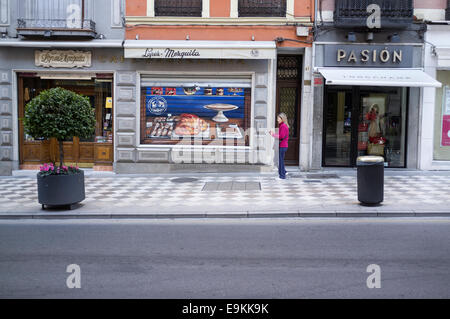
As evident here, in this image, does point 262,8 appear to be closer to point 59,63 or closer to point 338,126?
point 338,126

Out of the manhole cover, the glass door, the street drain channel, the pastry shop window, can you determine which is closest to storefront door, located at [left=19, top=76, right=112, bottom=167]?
the pastry shop window

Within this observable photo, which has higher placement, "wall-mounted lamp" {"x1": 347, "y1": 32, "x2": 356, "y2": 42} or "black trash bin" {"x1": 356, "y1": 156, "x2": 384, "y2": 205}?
"wall-mounted lamp" {"x1": 347, "y1": 32, "x2": 356, "y2": 42}

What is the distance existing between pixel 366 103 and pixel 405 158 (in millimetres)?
2166

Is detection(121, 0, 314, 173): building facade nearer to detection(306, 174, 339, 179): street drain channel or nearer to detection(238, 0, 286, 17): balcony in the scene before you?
detection(238, 0, 286, 17): balcony

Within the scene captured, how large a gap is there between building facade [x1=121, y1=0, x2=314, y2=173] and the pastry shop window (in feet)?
0.10

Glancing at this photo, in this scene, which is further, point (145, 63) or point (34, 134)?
point (145, 63)

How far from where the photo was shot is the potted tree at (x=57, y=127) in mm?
9609

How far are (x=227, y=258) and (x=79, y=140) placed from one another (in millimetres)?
10287

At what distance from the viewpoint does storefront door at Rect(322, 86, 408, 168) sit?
15.1 metres

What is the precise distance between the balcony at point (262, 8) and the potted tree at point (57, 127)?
22.3 feet

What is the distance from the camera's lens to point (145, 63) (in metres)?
14.8

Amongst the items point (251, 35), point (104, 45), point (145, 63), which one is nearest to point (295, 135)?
point (251, 35)

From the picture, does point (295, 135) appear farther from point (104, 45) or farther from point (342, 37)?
point (104, 45)

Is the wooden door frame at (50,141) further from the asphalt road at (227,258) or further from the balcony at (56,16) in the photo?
the asphalt road at (227,258)
